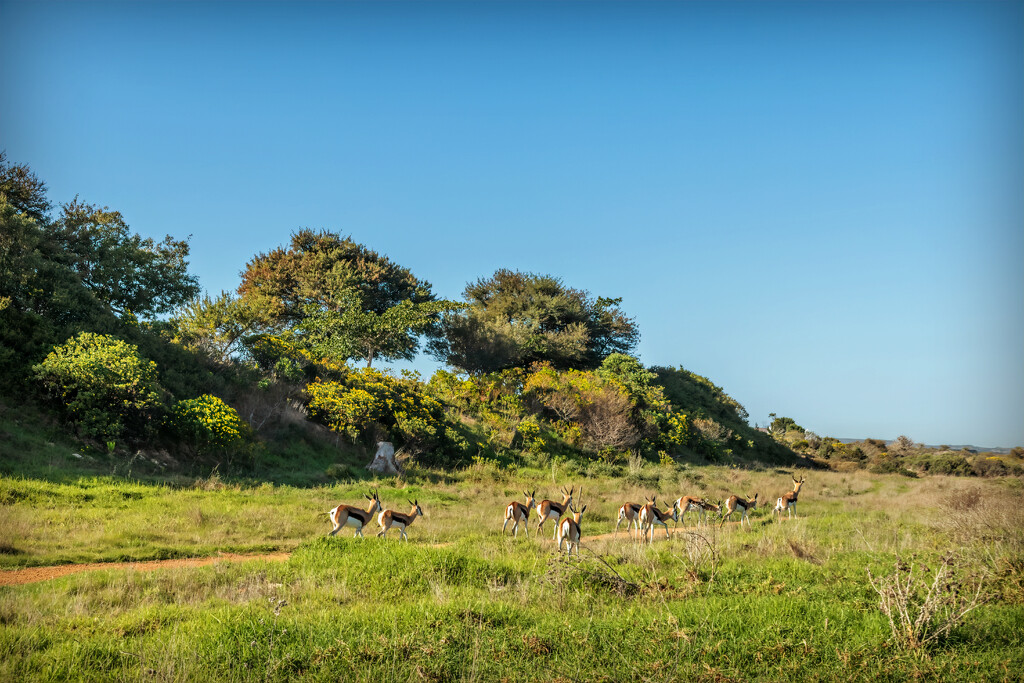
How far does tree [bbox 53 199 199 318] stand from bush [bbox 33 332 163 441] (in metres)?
7.11

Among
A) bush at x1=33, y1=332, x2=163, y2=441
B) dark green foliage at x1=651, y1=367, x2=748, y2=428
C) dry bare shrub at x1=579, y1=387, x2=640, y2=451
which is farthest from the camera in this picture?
dark green foliage at x1=651, y1=367, x2=748, y2=428

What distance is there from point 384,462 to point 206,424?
6.63m

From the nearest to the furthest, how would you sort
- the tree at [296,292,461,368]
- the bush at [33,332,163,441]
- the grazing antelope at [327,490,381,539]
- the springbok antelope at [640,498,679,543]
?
the grazing antelope at [327,490,381,539]
the springbok antelope at [640,498,679,543]
the bush at [33,332,163,441]
the tree at [296,292,461,368]

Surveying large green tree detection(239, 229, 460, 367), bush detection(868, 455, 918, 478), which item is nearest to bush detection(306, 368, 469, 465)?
large green tree detection(239, 229, 460, 367)

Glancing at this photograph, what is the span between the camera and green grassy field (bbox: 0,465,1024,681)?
5512 millimetres

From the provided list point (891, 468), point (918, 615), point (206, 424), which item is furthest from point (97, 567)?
point (891, 468)

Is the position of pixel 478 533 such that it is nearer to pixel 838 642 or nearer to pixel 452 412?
pixel 838 642

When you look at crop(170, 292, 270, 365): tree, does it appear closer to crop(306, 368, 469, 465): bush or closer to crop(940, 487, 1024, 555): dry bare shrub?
crop(306, 368, 469, 465): bush

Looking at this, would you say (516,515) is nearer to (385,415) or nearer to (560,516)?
(560,516)

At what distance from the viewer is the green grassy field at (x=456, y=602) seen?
18.1ft

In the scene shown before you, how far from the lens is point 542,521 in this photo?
13141mm

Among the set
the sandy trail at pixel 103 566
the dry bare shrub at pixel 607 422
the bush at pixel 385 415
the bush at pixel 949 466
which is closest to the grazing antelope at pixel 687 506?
the sandy trail at pixel 103 566

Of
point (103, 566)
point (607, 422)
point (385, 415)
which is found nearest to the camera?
point (103, 566)

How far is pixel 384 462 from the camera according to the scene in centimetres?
2286
